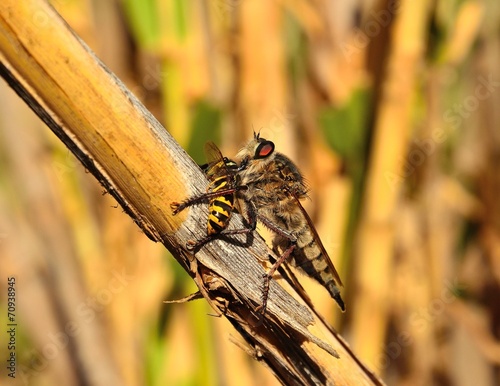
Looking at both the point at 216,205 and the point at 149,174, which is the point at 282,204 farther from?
the point at 149,174

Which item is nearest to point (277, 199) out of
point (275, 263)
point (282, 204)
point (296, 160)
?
point (282, 204)

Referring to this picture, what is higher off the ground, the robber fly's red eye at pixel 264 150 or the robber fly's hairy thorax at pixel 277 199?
the robber fly's red eye at pixel 264 150

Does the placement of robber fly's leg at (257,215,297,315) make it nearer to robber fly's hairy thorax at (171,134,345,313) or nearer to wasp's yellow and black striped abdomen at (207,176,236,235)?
robber fly's hairy thorax at (171,134,345,313)

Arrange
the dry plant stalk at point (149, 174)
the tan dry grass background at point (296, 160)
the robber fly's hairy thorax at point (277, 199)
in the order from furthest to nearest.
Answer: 1. the tan dry grass background at point (296, 160)
2. the robber fly's hairy thorax at point (277, 199)
3. the dry plant stalk at point (149, 174)

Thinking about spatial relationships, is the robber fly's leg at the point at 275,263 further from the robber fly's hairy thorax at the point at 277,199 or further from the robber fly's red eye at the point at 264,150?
the robber fly's red eye at the point at 264,150

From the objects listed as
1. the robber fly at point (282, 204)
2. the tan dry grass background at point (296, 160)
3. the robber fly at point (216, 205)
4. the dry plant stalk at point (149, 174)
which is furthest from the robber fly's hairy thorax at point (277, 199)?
the tan dry grass background at point (296, 160)

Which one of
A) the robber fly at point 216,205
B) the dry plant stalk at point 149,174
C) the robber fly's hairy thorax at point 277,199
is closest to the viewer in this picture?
the dry plant stalk at point 149,174
